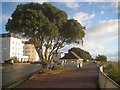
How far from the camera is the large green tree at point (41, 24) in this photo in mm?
38594

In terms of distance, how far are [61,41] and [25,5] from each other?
1123 cm

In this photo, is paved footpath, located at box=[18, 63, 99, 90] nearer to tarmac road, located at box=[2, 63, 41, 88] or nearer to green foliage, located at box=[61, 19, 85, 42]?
tarmac road, located at box=[2, 63, 41, 88]

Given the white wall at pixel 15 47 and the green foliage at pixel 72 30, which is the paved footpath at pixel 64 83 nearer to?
the green foliage at pixel 72 30

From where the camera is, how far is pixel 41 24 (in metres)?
38.7

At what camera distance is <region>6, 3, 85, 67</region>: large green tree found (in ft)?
127

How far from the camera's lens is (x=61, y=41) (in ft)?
161

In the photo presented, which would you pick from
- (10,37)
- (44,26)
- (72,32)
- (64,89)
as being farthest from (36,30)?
(10,37)

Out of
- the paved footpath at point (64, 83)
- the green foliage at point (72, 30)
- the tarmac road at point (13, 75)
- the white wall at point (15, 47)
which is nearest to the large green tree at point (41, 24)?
the green foliage at point (72, 30)

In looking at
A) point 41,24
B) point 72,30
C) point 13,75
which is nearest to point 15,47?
point 72,30

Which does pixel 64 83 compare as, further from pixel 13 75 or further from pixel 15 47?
pixel 15 47

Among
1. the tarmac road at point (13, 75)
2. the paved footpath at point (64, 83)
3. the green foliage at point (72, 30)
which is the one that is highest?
the green foliage at point (72, 30)

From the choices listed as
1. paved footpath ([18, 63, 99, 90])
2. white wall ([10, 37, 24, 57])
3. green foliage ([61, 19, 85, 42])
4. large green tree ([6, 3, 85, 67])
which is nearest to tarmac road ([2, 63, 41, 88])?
paved footpath ([18, 63, 99, 90])

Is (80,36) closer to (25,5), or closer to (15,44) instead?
(25,5)

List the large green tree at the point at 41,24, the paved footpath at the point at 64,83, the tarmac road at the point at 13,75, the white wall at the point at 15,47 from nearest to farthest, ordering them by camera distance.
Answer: the paved footpath at the point at 64,83
the tarmac road at the point at 13,75
the large green tree at the point at 41,24
the white wall at the point at 15,47
